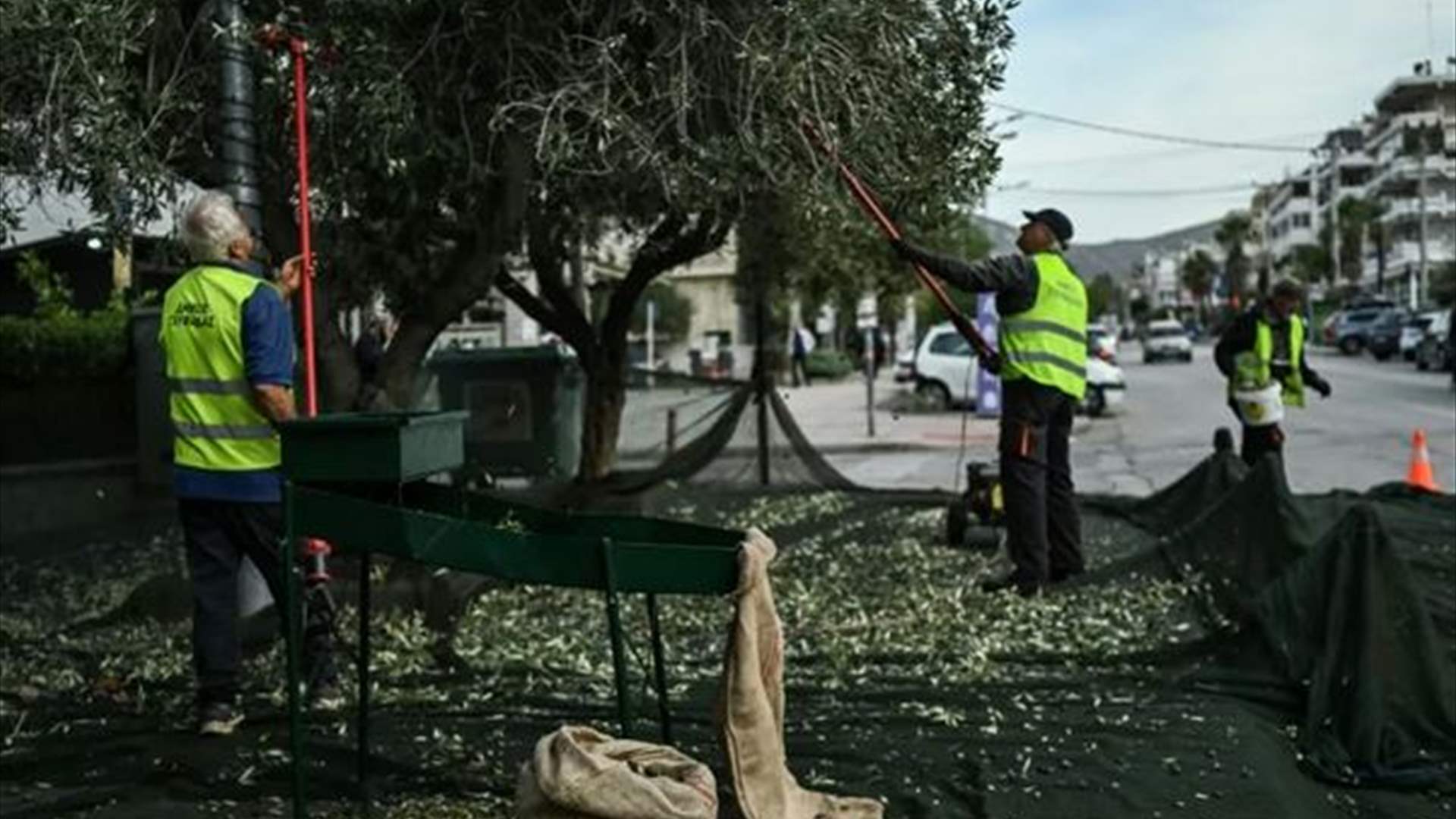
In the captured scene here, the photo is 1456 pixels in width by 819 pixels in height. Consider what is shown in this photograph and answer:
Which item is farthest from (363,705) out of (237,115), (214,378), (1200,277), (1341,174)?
(1200,277)

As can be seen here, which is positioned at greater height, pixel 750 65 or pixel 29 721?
pixel 750 65

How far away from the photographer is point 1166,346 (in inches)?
2395

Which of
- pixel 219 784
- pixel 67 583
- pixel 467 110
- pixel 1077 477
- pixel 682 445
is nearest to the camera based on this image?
pixel 219 784

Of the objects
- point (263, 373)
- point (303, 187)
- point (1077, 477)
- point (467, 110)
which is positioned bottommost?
point (1077, 477)

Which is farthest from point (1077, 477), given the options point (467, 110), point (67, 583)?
point (467, 110)

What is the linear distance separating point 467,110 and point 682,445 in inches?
264

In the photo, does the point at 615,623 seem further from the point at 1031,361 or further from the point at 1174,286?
the point at 1174,286

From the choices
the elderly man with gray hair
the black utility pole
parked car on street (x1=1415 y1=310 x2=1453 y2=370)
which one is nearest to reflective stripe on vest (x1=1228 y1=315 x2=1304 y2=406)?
the black utility pole

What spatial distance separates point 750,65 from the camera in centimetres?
533

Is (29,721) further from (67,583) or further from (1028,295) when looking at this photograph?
(1028,295)

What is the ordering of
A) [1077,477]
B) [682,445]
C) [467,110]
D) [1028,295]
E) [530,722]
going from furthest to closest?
[1077,477]
[682,445]
[1028,295]
[467,110]
[530,722]

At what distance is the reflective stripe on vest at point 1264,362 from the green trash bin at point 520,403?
5.65 m

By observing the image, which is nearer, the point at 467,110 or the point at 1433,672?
the point at 1433,672

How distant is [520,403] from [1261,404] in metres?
6.27
